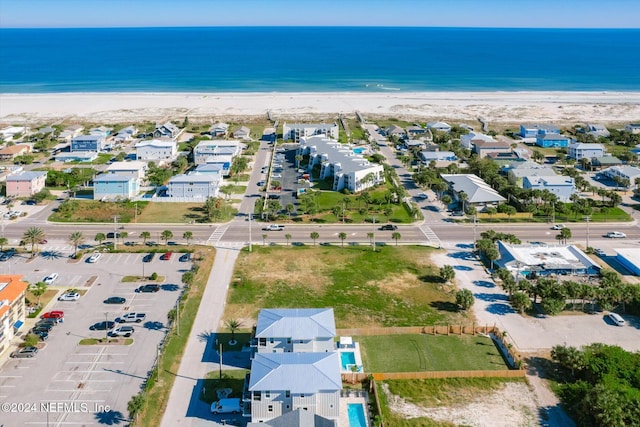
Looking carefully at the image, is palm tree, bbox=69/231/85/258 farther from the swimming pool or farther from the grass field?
the swimming pool

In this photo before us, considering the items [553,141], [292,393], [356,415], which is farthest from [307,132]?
[292,393]

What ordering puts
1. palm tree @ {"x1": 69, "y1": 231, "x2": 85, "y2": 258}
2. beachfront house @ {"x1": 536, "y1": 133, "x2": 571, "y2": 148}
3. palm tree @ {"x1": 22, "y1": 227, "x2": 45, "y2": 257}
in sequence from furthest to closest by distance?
beachfront house @ {"x1": 536, "y1": 133, "x2": 571, "y2": 148}
palm tree @ {"x1": 69, "y1": 231, "x2": 85, "y2": 258}
palm tree @ {"x1": 22, "y1": 227, "x2": 45, "y2": 257}

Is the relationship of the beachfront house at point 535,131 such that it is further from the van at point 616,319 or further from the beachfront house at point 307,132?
the van at point 616,319

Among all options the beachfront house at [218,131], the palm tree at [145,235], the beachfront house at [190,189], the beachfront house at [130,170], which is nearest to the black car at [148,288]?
the palm tree at [145,235]

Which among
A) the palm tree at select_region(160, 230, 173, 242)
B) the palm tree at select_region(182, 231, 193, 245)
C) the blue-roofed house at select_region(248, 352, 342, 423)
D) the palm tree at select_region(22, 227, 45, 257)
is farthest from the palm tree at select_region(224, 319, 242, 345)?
the palm tree at select_region(22, 227, 45, 257)

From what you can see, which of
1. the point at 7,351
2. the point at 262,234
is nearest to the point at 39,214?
the point at 262,234

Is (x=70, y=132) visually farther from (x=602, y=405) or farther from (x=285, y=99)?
(x=602, y=405)

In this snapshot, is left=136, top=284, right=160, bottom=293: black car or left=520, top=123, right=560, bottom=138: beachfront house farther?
left=520, top=123, right=560, bottom=138: beachfront house
